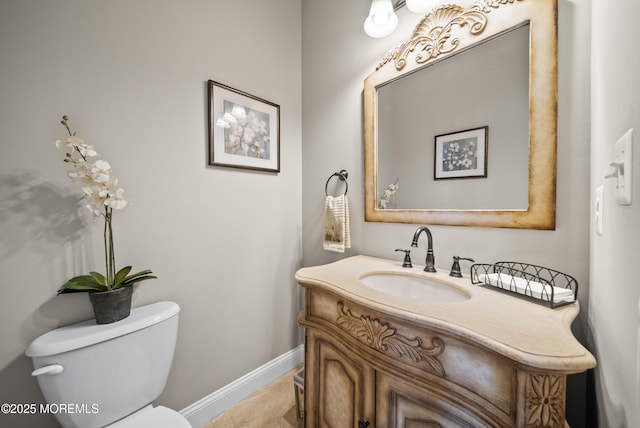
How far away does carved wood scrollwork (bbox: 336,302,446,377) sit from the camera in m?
0.64

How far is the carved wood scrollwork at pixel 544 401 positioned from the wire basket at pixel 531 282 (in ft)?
0.99

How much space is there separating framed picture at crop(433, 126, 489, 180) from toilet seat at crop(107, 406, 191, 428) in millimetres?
1447

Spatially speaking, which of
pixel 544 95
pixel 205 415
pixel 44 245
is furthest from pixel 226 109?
pixel 205 415

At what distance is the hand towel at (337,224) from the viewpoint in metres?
1.46

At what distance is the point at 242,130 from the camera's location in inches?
57.4

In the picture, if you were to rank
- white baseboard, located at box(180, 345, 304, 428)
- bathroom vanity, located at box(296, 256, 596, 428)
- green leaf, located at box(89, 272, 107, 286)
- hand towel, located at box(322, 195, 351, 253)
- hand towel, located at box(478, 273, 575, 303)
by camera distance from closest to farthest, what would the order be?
bathroom vanity, located at box(296, 256, 596, 428) < hand towel, located at box(478, 273, 575, 303) < green leaf, located at box(89, 272, 107, 286) < white baseboard, located at box(180, 345, 304, 428) < hand towel, located at box(322, 195, 351, 253)

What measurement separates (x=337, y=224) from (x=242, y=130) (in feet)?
2.68

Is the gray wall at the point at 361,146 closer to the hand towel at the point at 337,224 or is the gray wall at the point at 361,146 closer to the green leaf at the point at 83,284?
the hand towel at the point at 337,224

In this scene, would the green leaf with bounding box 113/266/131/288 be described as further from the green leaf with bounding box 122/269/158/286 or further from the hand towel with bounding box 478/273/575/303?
the hand towel with bounding box 478/273/575/303

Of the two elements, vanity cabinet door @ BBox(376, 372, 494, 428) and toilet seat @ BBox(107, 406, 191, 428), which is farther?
toilet seat @ BBox(107, 406, 191, 428)

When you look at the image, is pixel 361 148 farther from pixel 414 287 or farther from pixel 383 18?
pixel 414 287

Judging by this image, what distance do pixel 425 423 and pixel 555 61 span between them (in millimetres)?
1217

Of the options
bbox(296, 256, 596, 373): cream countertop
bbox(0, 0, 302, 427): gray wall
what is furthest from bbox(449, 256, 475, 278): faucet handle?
bbox(0, 0, 302, 427): gray wall

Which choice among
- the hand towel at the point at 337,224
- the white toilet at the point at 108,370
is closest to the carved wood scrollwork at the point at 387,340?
the hand towel at the point at 337,224
